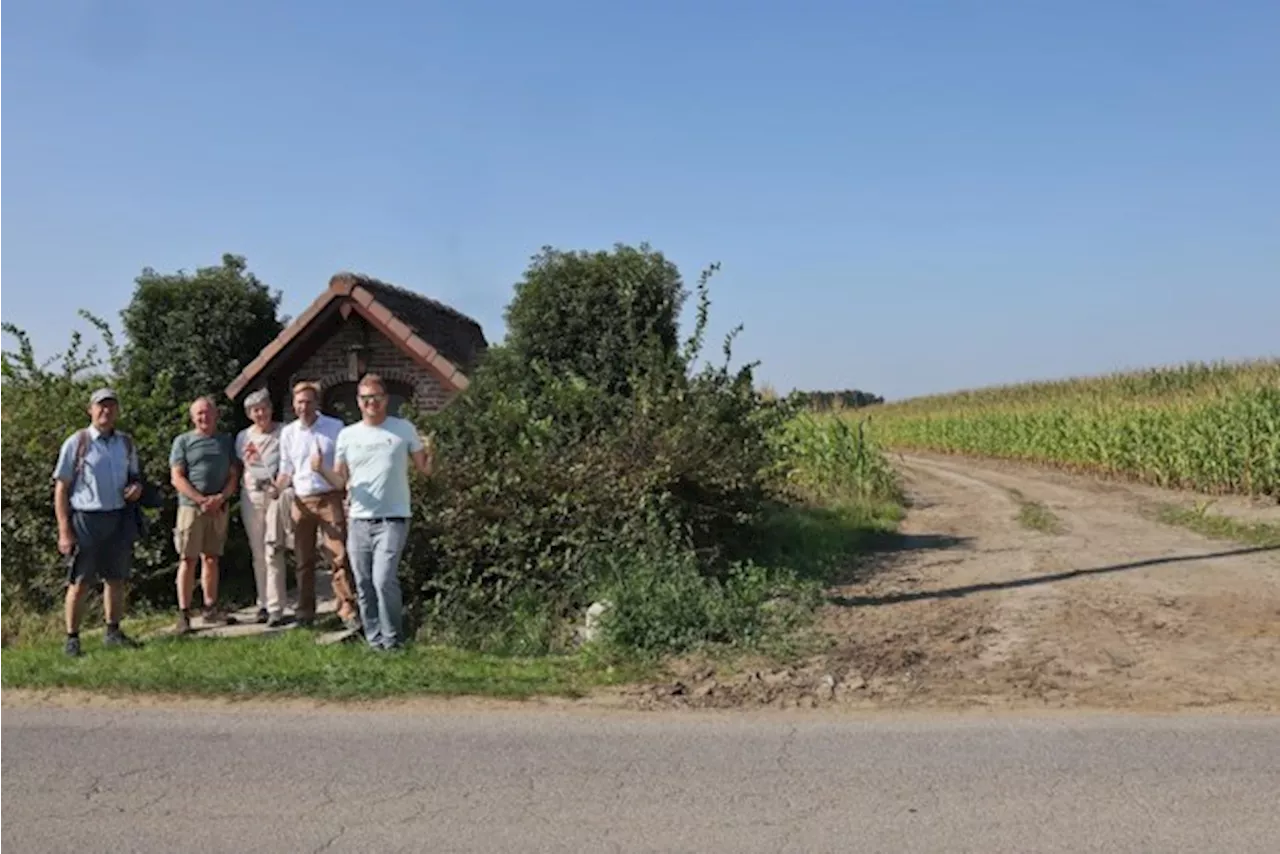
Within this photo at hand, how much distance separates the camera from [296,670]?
23.5 ft

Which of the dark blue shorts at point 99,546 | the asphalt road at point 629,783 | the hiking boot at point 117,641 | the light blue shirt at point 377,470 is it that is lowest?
the asphalt road at point 629,783

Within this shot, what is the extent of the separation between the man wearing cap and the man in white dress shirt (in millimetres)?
1136

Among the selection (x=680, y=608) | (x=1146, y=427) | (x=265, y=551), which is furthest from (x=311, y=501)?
(x=1146, y=427)

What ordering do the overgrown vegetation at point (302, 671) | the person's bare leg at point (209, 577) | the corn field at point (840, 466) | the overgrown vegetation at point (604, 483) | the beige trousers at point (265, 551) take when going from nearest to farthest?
1. the overgrown vegetation at point (302, 671)
2. the overgrown vegetation at point (604, 483)
3. the person's bare leg at point (209, 577)
4. the beige trousers at point (265, 551)
5. the corn field at point (840, 466)

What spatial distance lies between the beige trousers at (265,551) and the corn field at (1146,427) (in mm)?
15843

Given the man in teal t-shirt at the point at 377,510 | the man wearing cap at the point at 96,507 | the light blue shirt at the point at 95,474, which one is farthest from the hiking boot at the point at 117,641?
the man in teal t-shirt at the point at 377,510

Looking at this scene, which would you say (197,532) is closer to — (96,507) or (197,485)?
(197,485)

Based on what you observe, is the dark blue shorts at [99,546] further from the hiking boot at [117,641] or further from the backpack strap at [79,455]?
the hiking boot at [117,641]

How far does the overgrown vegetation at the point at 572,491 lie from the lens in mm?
8242

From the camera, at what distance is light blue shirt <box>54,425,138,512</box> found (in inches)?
306

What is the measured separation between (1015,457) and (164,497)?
95.8ft

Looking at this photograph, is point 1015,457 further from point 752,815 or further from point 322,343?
point 752,815

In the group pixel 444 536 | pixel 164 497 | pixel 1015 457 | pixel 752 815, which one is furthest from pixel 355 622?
pixel 1015 457

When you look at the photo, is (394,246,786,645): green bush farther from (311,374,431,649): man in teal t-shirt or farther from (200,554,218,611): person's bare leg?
(200,554,218,611): person's bare leg
